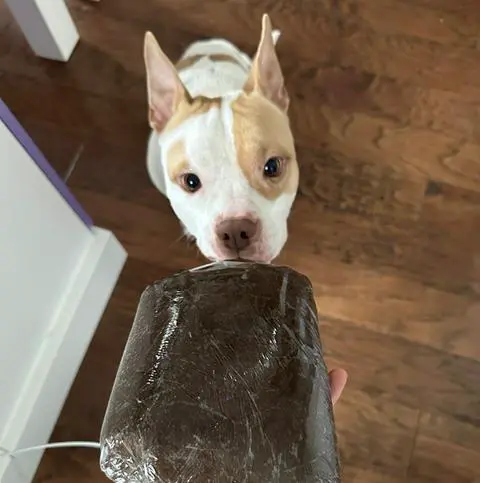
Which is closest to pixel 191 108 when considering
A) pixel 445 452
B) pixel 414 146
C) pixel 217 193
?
pixel 217 193

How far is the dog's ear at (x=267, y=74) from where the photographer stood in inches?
55.1

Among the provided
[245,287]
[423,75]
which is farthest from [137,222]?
[245,287]

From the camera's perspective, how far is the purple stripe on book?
48.5 inches

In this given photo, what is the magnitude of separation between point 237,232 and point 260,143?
0.17 meters

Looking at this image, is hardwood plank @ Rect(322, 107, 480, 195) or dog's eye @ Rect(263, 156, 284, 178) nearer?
dog's eye @ Rect(263, 156, 284, 178)

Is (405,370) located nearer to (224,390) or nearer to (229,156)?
(229,156)

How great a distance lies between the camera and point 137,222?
1815mm

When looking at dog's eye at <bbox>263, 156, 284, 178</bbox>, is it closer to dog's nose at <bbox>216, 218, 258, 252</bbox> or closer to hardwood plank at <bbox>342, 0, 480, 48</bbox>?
dog's nose at <bbox>216, 218, 258, 252</bbox>

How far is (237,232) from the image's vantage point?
1.31 metres

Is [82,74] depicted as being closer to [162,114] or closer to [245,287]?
[162,114]

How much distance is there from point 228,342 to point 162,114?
0.77 metres

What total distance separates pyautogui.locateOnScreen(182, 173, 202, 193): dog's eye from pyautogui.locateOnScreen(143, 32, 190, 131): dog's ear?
0.53ft

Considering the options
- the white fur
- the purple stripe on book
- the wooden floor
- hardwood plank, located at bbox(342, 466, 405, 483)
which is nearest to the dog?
the white fur

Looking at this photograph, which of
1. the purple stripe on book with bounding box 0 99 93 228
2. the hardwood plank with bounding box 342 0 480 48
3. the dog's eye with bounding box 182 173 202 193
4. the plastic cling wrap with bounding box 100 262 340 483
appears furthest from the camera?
the hardwood plank with bounding box 342 0 480 48
